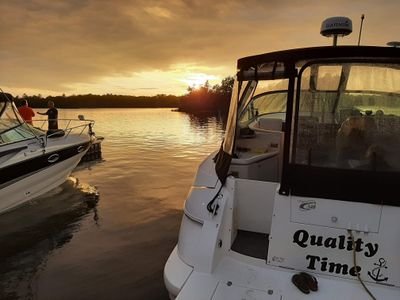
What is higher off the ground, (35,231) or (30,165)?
(30,165)

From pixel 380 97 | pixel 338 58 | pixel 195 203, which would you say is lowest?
pixel 195 203

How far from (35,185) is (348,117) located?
7755 mm

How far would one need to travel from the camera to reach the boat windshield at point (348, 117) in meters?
3.05

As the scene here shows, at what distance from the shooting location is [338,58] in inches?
119

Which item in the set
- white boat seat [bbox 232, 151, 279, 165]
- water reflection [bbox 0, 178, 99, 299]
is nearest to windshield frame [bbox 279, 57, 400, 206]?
white boat seat [bbox 232, 151, 279, 165]

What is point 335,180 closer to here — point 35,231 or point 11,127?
point 35,231

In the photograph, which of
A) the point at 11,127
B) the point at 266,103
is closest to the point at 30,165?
the point at 11,127

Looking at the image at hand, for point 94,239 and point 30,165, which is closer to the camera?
point 94,239

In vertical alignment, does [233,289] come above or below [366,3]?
below

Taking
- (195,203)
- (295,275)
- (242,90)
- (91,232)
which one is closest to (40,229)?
(91,232)

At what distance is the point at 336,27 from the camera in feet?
12.4

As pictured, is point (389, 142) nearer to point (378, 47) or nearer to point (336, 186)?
point (336, 186)

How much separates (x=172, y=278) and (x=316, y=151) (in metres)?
1.70

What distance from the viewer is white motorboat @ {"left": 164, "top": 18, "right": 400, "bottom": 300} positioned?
2.93 m
